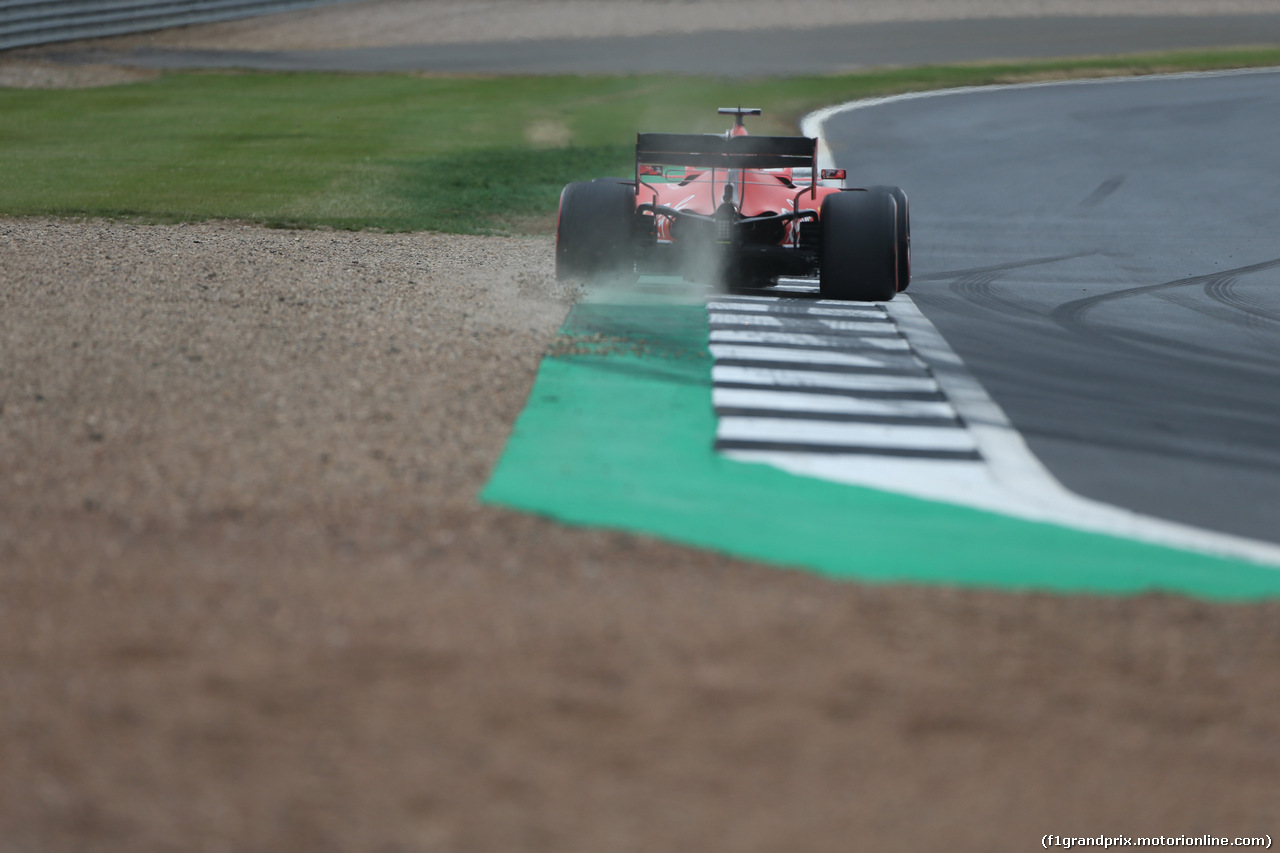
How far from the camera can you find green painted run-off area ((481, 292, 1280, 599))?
543cm

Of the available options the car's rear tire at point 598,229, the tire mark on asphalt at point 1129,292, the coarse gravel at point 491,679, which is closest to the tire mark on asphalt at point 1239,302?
the tire mark on asphalt at point 1129,292

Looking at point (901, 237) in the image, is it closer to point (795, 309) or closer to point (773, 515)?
point (795, 309)

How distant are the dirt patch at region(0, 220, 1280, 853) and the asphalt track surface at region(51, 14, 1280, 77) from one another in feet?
84.6

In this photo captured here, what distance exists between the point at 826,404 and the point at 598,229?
3.55m

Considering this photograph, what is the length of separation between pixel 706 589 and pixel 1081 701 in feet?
4.89

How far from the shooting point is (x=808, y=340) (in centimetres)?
955

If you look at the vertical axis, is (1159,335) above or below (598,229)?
below

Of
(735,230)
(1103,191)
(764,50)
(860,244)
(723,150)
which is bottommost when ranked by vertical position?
(1103,191)

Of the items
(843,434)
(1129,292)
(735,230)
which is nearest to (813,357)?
(843,434)

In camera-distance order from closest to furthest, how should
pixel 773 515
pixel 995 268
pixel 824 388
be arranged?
pixel 773 515 < pixel 824 388 < pixel 995 268

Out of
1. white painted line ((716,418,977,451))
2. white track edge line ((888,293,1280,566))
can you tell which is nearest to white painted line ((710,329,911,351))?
white track edge line ((888,293,1280,566))

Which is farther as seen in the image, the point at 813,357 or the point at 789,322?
the point at 789,322

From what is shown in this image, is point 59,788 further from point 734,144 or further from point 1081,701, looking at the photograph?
point 734,144

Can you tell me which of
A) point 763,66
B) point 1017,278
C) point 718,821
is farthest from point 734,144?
point 763,66
